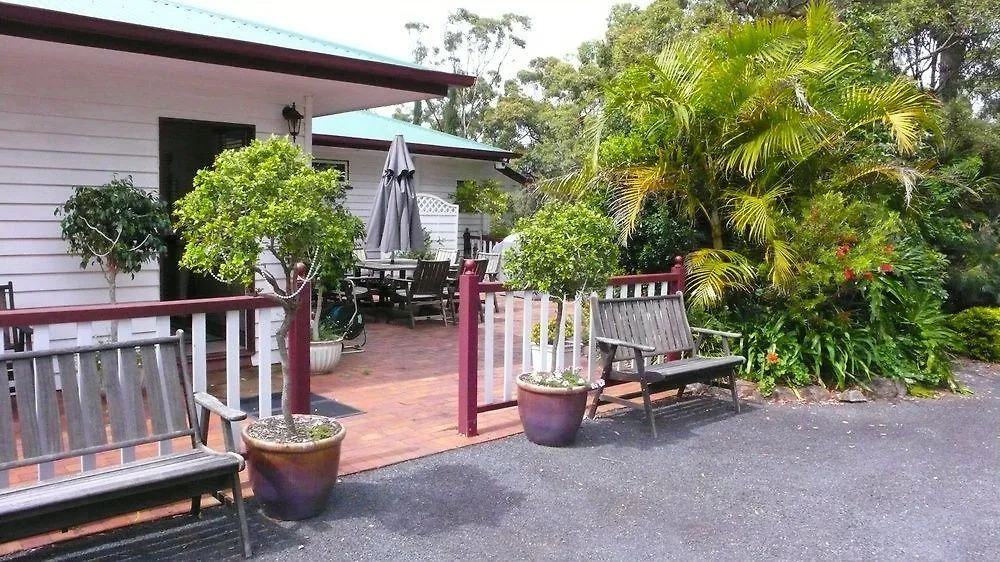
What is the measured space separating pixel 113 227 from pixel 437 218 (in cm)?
745

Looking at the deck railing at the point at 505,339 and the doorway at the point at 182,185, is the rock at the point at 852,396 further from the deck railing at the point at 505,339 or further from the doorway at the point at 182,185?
the doorway at the point at 182,185

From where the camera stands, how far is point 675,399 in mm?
6035

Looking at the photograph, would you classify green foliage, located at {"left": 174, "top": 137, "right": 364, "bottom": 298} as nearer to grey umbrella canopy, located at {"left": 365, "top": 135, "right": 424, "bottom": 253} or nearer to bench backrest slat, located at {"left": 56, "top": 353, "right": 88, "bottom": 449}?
bench backrest slat, located at {"left": 56, "top": 353, "right": 88, "bottom": 449}

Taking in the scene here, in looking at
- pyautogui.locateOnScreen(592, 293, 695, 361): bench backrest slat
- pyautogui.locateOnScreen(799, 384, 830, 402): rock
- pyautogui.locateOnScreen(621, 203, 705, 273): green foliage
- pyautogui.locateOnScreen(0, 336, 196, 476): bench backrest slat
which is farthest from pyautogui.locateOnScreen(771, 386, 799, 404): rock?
pyautogui.locateOnScreen(0, 336, 196, 476): bench backrest slat

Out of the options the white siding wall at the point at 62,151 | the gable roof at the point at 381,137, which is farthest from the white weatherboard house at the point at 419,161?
the white siding wall at the point at 62,151

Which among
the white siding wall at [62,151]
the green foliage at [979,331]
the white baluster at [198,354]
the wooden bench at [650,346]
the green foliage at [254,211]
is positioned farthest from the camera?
the green foliage at [979,331]

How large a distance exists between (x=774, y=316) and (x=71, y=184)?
605cm

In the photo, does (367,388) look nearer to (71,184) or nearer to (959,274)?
(71,184)

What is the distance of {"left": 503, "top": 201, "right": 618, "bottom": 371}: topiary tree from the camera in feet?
14.7

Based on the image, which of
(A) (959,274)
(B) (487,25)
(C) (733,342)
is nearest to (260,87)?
(C) (733,342)

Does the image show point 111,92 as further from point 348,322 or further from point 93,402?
point 93,402

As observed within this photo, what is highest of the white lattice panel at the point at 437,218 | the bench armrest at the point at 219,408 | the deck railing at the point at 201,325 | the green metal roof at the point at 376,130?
the green metal roof at the point at 376,130

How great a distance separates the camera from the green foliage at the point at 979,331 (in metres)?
8.24

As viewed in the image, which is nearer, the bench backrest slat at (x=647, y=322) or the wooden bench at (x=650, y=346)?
the wooden bench at (x=650, y=346)
